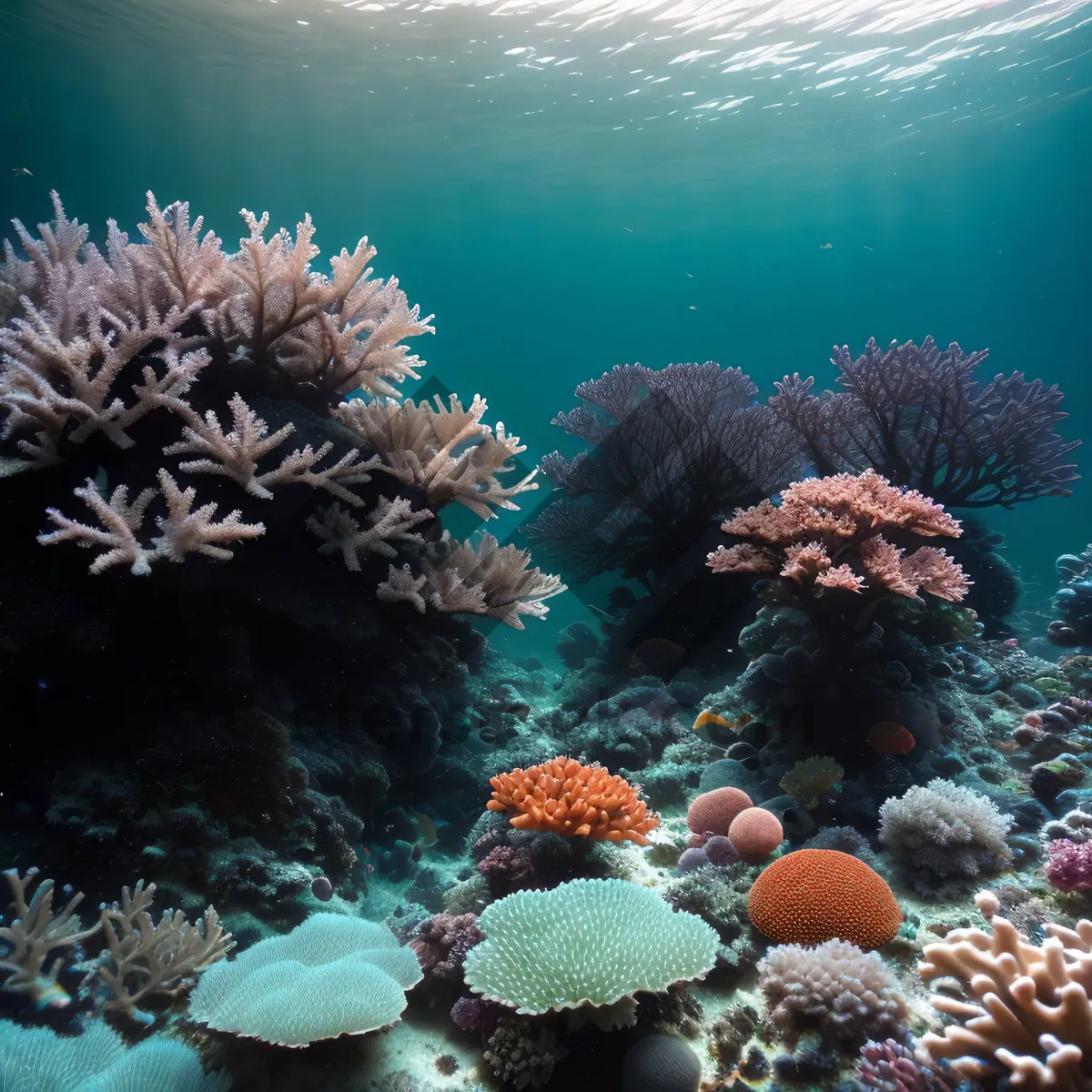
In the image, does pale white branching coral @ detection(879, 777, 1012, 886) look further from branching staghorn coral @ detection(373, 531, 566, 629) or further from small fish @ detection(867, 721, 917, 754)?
branching staghorn coral @ detection(373, 531, 566, 629)

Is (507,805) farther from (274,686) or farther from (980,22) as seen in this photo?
(980,22)

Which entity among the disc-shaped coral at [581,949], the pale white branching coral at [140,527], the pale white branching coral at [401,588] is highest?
the pale white branching coral at [401,588]

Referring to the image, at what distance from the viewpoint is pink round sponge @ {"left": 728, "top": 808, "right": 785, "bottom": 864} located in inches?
139

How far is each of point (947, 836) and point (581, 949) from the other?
2.39 meters

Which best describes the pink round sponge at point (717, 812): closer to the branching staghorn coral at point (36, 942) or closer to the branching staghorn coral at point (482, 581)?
the branching staghorn coral at point (482, 581)

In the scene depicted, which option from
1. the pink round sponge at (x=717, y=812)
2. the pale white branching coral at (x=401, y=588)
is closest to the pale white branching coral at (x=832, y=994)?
the pink round sponge at (x=717, y=812)

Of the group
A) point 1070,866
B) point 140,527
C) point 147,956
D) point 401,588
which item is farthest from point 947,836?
point 140,527

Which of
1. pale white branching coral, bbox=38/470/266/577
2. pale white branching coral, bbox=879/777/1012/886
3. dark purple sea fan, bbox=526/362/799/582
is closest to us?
pale white branching coral, bbox=38/470/266/577

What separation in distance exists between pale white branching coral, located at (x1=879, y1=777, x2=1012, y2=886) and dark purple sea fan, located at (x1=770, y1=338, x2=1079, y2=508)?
17.7 feet

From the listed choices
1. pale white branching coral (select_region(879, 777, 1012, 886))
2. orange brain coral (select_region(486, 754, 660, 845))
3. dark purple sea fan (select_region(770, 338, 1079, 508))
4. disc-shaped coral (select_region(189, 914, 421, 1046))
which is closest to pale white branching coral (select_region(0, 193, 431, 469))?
disc-shaped coral (select_region(189, 914, 421, 1046))

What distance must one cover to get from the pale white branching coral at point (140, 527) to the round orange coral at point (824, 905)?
129 inches

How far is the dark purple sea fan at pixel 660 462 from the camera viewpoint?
301 inches

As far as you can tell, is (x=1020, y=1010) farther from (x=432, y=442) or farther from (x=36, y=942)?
(x=432, y=442)

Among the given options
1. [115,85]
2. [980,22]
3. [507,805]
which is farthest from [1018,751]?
[115,85]
